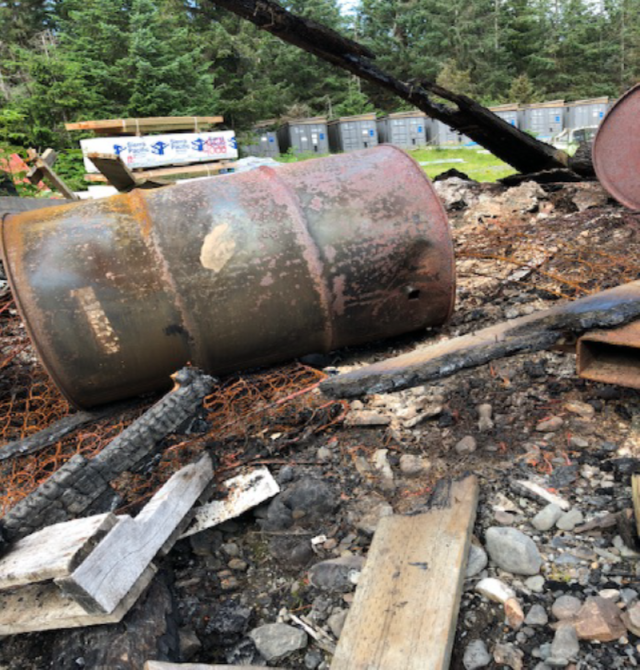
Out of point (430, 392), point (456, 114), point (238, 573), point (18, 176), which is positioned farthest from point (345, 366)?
point (18, 176)

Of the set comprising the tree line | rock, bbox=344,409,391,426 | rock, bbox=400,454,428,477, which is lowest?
rock, bbox=400,454,428,477

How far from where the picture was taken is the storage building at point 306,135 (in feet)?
68.0

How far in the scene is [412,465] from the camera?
228 centimetres

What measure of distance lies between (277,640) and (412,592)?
45cm

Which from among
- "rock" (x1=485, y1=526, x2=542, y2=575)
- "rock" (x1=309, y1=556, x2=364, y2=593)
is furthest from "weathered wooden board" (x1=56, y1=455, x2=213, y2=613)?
"rock" (x1=485, y1=526, x2=542, y2=575)

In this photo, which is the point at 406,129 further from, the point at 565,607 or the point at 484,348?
the point at 565,607

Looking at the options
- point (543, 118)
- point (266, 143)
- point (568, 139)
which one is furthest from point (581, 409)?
point (543, 118)

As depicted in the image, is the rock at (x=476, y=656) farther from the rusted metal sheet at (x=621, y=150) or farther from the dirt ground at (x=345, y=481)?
the rusted metal sheet at (x=621, y=150)

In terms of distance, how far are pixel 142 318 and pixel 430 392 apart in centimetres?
155

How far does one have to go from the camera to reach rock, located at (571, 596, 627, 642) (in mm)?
1444

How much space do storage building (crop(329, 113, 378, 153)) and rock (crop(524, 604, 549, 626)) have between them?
2114 cm

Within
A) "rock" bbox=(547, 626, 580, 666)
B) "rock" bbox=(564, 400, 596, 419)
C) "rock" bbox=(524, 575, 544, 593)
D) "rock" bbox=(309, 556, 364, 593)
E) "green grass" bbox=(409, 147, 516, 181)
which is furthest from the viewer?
"green grass" bbox=(409, 147, 516, 181)

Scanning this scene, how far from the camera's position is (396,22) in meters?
30.2

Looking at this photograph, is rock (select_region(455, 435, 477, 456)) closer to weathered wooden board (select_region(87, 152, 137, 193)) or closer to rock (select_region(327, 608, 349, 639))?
rock (select_region(327, 608, 349, 639))
